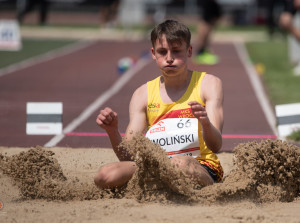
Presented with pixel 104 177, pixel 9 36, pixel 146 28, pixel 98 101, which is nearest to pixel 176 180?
pixel 104 177

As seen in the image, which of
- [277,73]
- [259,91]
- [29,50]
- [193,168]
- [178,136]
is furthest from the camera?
[29,50]

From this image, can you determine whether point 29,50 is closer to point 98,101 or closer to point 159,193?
point 98,101

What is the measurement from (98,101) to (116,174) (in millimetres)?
6084

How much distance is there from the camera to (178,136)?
491cm

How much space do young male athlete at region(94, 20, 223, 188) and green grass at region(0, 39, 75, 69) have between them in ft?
39.6

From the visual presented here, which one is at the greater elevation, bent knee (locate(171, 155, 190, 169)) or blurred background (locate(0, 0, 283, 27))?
bent knee (locate(171, 155, 190, 169))

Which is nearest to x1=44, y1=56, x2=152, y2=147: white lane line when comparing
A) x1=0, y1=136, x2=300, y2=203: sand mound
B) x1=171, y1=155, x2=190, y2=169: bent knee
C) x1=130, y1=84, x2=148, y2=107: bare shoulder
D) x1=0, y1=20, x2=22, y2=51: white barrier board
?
x1=0, y1=136, x2=300, y2=203: sand mound

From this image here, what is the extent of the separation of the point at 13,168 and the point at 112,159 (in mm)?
1289

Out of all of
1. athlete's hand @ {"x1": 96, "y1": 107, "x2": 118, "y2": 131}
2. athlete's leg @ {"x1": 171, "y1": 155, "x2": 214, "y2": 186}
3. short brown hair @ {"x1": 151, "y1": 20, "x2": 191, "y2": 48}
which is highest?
short brown hair @ {"x1": 151, "y1": 20, "x2": 191, "y2": 48}

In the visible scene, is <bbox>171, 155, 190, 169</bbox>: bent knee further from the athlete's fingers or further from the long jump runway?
the long jump runway

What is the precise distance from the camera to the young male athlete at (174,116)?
4.74 metres

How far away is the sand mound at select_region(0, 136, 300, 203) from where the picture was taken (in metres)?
4.54

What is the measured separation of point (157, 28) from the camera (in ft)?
16.2

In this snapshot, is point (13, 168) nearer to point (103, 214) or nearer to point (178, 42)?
point (103, 214)
